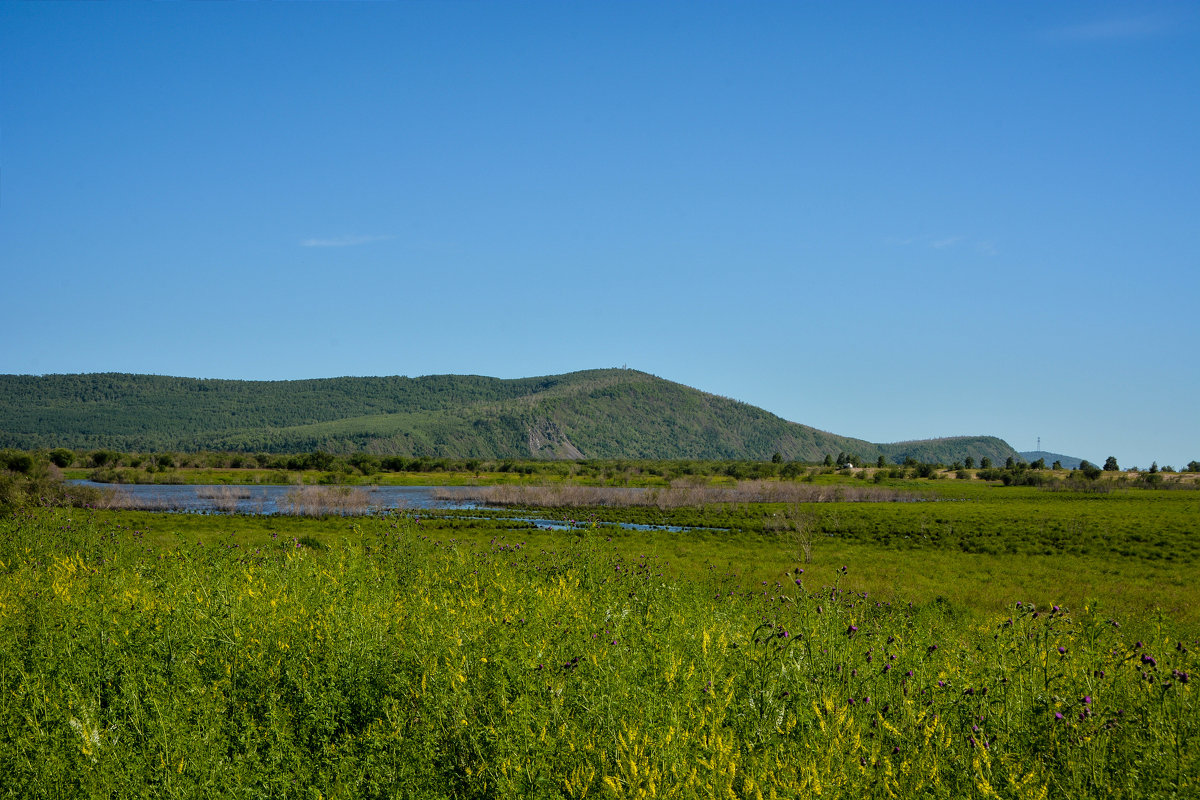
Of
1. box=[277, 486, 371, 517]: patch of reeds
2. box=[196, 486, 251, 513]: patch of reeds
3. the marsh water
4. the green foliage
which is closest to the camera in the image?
the green foliage

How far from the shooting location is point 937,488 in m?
89.6

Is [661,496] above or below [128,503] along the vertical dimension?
above

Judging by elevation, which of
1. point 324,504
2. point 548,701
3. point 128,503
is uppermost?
point 548,701

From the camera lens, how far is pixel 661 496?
60.8m

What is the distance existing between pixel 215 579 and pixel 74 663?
2300 millimetres

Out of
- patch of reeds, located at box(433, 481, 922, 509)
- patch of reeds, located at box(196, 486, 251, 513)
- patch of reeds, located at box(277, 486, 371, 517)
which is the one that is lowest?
patch of reeds, located at box(196, 486, 251, 513)

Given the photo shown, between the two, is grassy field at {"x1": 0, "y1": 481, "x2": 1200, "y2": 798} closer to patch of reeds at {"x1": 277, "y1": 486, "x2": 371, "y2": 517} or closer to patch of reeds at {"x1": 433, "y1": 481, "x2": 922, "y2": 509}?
patch of reeds at {"x1": 277, "y1": 486, "x2": 371, "y2": 517}

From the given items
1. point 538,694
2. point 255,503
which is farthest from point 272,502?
point 538,694

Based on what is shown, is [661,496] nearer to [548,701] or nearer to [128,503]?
[128,503]

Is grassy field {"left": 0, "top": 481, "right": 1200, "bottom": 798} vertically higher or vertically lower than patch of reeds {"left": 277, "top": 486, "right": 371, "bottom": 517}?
higher

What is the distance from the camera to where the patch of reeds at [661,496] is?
198ft

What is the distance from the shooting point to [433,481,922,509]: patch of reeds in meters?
60.5

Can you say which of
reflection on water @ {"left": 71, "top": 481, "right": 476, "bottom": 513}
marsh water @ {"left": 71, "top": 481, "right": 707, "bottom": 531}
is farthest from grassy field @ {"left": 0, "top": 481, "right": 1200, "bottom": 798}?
reflection on water @ {"left": 71, "top": 481, "right": 476, "bottom": 513}

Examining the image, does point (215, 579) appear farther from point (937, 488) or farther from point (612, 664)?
point (937, 488)
